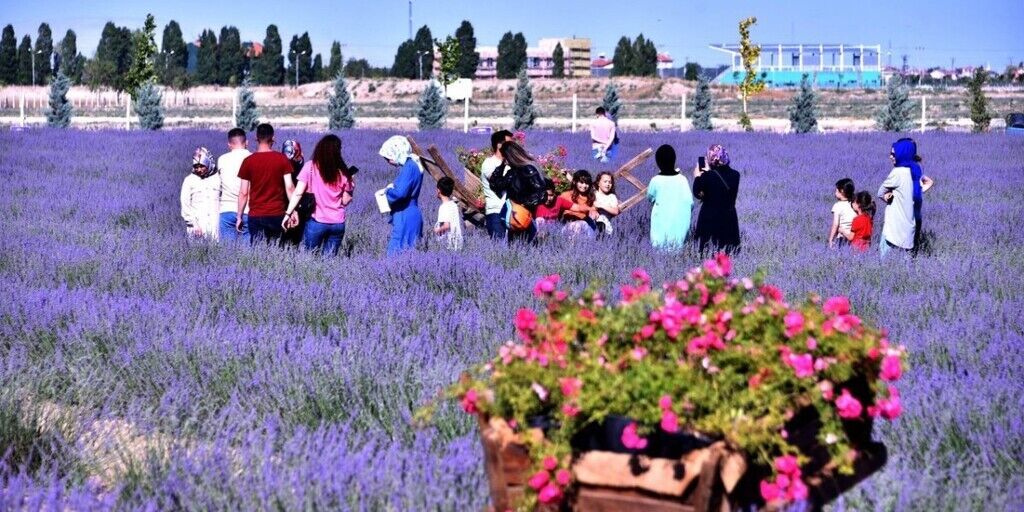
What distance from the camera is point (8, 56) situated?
11612 cm

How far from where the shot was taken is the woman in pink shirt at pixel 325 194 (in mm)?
9234

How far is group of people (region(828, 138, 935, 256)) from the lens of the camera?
10125mm

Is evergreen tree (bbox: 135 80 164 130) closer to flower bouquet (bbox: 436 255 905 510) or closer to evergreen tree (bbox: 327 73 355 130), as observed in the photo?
evergreen tree (bbox: 327 73 355 130)

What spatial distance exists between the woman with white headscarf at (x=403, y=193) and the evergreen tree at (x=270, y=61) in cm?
11975

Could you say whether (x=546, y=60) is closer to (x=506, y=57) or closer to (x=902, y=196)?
(x=506, y=57)

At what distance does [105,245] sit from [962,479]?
7334 millimetres

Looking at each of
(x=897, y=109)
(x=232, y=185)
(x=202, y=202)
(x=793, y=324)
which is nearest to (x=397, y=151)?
(x=232, y=185)

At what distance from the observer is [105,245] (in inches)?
389

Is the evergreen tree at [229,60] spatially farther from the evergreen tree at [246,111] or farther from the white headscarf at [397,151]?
the white headscarf at [397,151]

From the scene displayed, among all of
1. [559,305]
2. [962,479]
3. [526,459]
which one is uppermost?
[559,305]

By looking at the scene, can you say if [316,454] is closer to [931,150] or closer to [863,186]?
[863,186]

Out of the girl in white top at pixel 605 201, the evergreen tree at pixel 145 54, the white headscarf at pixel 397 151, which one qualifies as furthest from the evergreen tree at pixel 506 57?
the white headscarf at pixel 397 151

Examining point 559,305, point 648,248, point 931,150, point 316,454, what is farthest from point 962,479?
point 931,150

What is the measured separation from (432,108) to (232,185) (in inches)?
1098
